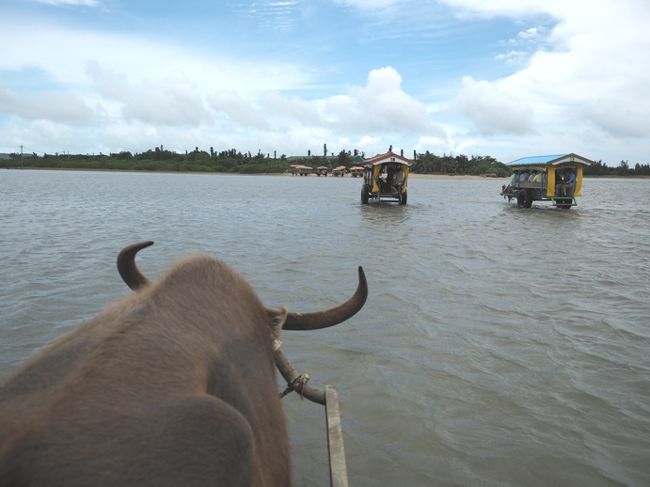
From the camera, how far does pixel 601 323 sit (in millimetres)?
6977

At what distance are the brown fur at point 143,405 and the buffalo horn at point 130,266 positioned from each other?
1.32 feet

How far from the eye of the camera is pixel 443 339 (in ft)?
20.9

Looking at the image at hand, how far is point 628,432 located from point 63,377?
4.31m

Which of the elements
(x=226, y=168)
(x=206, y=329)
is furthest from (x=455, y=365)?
(x=226, y=168)

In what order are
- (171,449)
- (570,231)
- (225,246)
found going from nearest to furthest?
(171,449) → (225,246) → (570,231)

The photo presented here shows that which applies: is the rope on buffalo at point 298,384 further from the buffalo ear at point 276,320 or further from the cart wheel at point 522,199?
the cart wheel at point 522,199

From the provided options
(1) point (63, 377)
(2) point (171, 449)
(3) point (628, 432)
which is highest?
(1) point (63, 377)

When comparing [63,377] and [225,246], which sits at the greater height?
[63,377]

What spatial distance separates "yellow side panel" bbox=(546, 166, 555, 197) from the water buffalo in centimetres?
2762

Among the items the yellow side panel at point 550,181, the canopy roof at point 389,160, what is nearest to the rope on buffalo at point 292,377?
the canopy roof at point 389,160

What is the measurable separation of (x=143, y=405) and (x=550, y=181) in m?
28.6

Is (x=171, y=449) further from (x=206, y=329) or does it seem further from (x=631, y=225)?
(x=631, y=225)

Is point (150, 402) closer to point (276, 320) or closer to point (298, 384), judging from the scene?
point (276, 320)

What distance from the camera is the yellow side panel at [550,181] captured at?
26.7m
